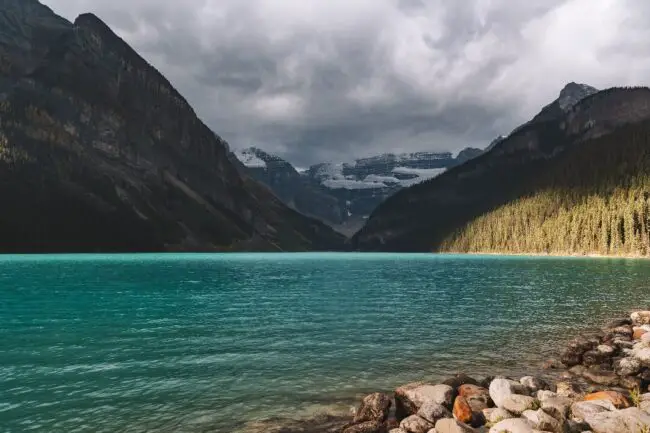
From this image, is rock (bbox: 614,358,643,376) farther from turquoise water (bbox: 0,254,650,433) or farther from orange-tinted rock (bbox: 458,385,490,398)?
orange-tinted rock (bbox: 458,385,490,398)

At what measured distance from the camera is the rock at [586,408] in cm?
1664

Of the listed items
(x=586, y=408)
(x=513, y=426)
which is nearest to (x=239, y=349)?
(x=513, y=426)

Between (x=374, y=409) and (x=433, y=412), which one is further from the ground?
(x=433, y=412)

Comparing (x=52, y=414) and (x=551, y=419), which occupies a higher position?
(x=551, y=419)

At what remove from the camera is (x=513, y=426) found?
15359mm

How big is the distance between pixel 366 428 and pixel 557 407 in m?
6.88

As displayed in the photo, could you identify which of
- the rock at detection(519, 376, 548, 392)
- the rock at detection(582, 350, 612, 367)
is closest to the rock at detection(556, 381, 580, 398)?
the rock at detection(519, 376, 548, 392)

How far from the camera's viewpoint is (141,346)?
32.0m

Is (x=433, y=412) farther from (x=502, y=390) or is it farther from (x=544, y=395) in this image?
(x=544, y=395)

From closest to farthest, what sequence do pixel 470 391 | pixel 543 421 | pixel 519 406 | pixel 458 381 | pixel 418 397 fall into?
pixel 543 421
pixel 519 406
pixel 418 397
pixel 470 391
pixel 458 381

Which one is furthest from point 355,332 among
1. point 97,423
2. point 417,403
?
Result: point 97,423

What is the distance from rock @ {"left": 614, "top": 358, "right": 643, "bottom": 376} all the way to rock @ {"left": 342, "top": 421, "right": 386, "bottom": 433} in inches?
603

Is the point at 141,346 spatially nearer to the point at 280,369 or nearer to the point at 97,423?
the point at 280,369

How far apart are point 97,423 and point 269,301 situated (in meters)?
40.4
